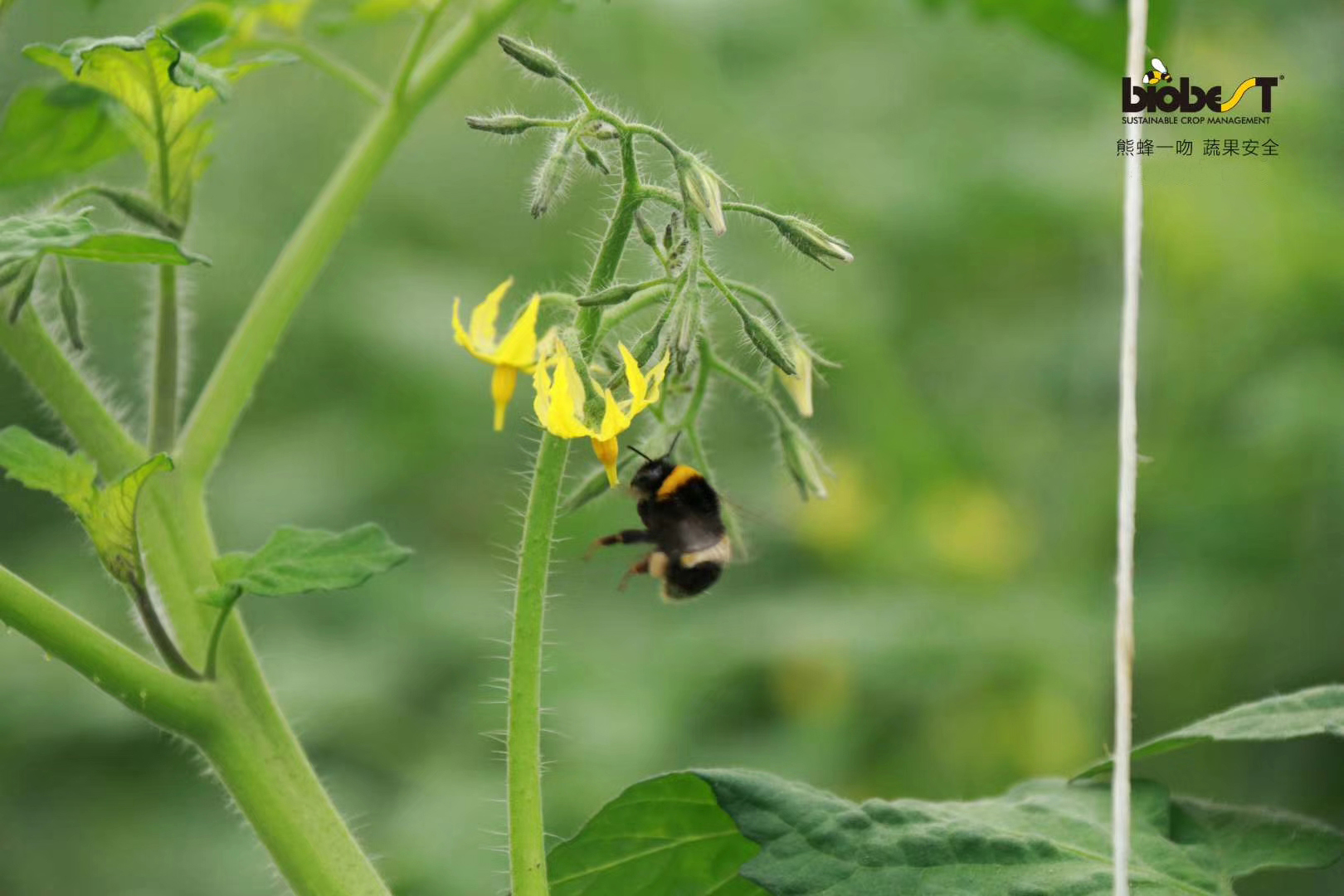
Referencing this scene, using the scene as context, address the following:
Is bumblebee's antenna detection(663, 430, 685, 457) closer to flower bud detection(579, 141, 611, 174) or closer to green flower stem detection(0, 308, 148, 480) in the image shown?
flower bud detection(579, 141, 611, 174)

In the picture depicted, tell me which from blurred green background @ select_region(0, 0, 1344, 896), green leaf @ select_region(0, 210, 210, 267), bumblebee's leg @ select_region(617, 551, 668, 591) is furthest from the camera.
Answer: blurred green background @ select_region(0, 0, 1344, 896)

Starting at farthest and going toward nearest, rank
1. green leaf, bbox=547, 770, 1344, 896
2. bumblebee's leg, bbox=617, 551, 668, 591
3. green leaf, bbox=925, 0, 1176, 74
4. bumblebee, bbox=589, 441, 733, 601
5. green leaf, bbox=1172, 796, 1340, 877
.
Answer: green leaf, bbox=925, 0, 1176, 74 → bumblebee's leg, bbox=617, 551, 668, 591 → bumblebee, bbox=589, 441, 733, 601 → green leaf, bbox=1172, 796, 1340, 877 → green leaf, bbox=547, 770, 1344, 896

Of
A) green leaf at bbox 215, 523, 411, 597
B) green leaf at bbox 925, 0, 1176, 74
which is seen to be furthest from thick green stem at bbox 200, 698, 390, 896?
green leaf at bbox 925, 0, 1176, 74

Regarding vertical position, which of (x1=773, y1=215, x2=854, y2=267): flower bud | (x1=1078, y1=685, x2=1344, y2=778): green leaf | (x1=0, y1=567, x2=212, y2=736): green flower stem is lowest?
(x1=1078, y1=685, x2=1344, y2=778): green leaf

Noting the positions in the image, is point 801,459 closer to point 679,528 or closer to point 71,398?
point 679,528

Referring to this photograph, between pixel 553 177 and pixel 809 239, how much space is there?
0.20 m

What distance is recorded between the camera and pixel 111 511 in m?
1.20

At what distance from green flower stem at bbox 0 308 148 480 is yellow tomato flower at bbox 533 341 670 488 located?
1.37ft

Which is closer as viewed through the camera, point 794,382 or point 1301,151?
point 794,382

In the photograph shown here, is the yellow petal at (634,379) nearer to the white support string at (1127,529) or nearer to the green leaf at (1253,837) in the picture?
the white support string at (1127,529)

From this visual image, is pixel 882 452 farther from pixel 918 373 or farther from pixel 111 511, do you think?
pixel 111 511

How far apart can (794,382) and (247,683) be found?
0.51 meters

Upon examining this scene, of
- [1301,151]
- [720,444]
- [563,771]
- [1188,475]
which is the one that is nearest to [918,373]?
[720,444]

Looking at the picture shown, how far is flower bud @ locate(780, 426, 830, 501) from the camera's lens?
1323 millimetres
